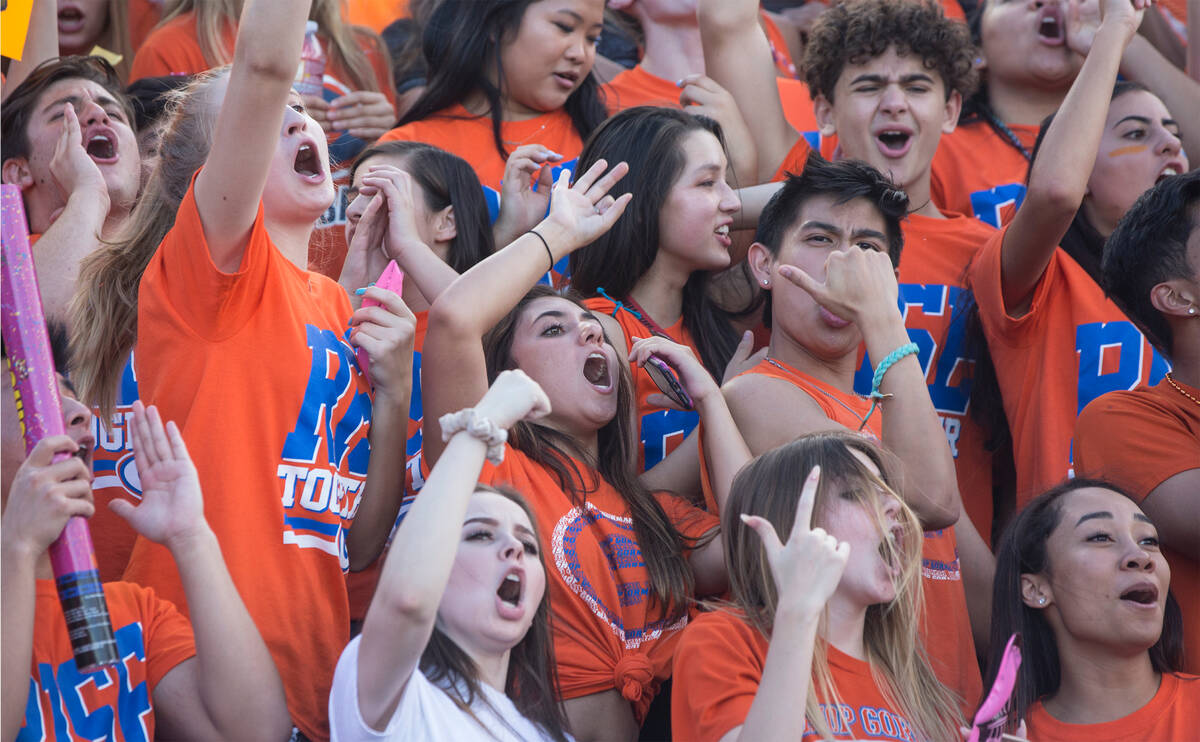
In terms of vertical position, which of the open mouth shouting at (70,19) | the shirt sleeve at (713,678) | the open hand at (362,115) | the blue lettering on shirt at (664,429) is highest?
the open mouth shouting at (70,19)

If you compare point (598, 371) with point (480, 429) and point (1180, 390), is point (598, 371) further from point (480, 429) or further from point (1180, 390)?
point (1180, 390)

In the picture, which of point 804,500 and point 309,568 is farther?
point 309,568

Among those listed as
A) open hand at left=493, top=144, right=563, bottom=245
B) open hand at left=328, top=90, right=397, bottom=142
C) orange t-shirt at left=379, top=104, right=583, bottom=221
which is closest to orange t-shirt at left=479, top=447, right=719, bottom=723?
open hand at left=493, top=144, right=563, bottom=245

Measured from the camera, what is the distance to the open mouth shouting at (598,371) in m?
3.29

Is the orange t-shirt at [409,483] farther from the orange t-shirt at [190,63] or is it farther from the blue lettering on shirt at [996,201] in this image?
the blue lettering on shirt at [996,201]

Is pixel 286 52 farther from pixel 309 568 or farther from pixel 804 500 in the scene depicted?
pixel 804 500

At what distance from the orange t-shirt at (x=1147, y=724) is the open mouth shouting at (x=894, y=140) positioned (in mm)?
1722

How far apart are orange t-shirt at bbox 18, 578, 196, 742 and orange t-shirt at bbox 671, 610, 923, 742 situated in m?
0.85

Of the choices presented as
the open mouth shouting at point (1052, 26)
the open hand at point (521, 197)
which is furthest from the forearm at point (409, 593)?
the open mouth shouting at point (1052, 26)

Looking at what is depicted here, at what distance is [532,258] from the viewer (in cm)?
297

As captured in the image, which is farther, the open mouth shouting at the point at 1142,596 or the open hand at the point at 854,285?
the open hand at the point at 854,285

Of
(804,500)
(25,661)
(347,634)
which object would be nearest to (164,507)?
(25,661)

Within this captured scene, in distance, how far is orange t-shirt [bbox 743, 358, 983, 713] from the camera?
3.07 meters

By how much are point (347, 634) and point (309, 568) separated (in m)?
0.16
